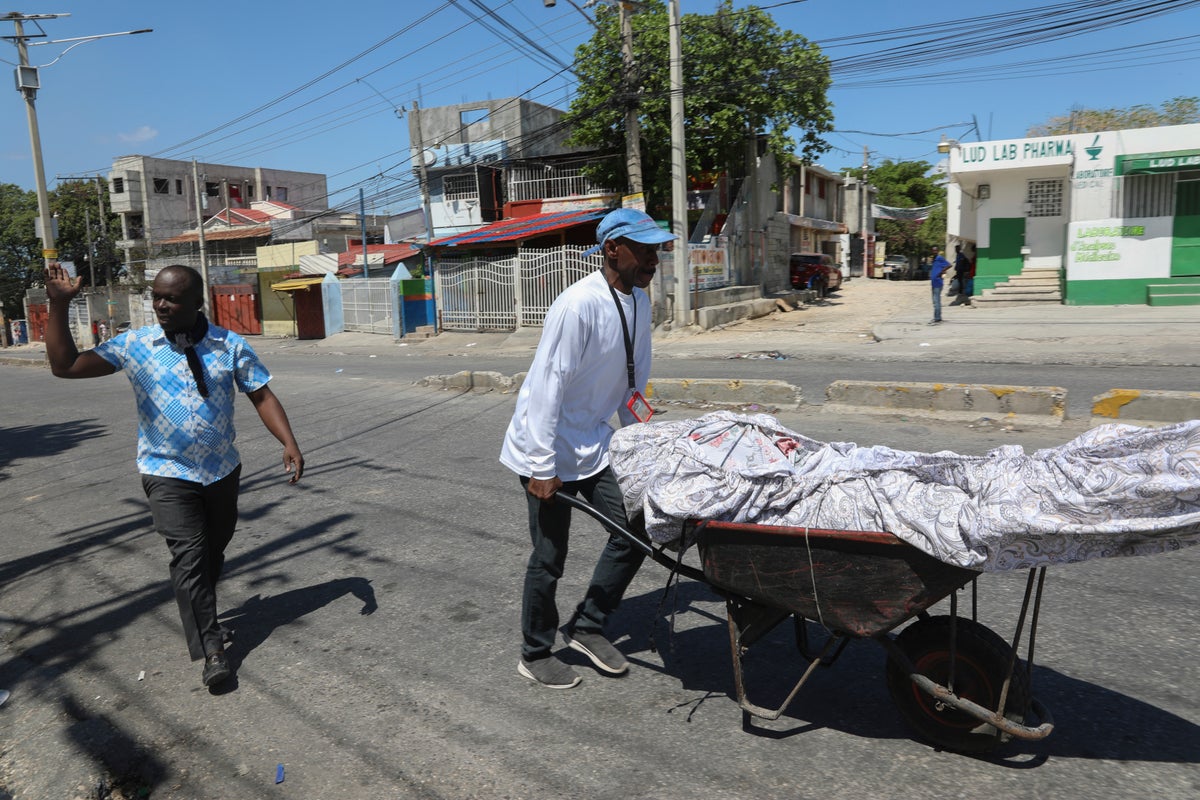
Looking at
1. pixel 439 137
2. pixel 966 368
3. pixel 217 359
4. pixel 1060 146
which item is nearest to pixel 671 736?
pixel 217 359

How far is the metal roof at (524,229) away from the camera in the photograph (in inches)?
955

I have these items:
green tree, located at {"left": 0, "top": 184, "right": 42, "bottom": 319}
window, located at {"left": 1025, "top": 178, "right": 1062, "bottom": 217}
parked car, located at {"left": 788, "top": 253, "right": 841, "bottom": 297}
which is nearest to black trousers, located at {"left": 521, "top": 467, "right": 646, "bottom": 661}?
window, located at {"left": 1025, "top": 178, "right": 1062, "bottom": 217}

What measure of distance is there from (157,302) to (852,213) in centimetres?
4790

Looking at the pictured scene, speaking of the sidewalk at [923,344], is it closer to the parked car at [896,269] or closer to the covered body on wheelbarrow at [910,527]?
the covered body on wheelbarrow at [910,527]

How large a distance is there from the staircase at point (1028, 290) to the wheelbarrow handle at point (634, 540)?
2224cm

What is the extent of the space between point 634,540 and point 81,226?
192ft

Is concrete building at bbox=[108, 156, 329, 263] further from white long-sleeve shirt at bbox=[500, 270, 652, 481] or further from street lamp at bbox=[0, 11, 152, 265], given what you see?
white long-sleeve shirt at bbox=[500, 270, 652, 481]

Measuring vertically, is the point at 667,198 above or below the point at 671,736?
above

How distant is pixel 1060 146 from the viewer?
69.6 feet

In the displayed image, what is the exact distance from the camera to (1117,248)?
20.9 meters

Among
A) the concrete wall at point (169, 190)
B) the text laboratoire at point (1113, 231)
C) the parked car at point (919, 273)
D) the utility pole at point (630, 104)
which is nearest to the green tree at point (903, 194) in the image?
the parked car at point (919, 273)

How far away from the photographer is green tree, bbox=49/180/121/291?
5034cm

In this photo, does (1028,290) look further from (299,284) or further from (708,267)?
(299,284)

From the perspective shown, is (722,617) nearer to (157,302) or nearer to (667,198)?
(157,302)
